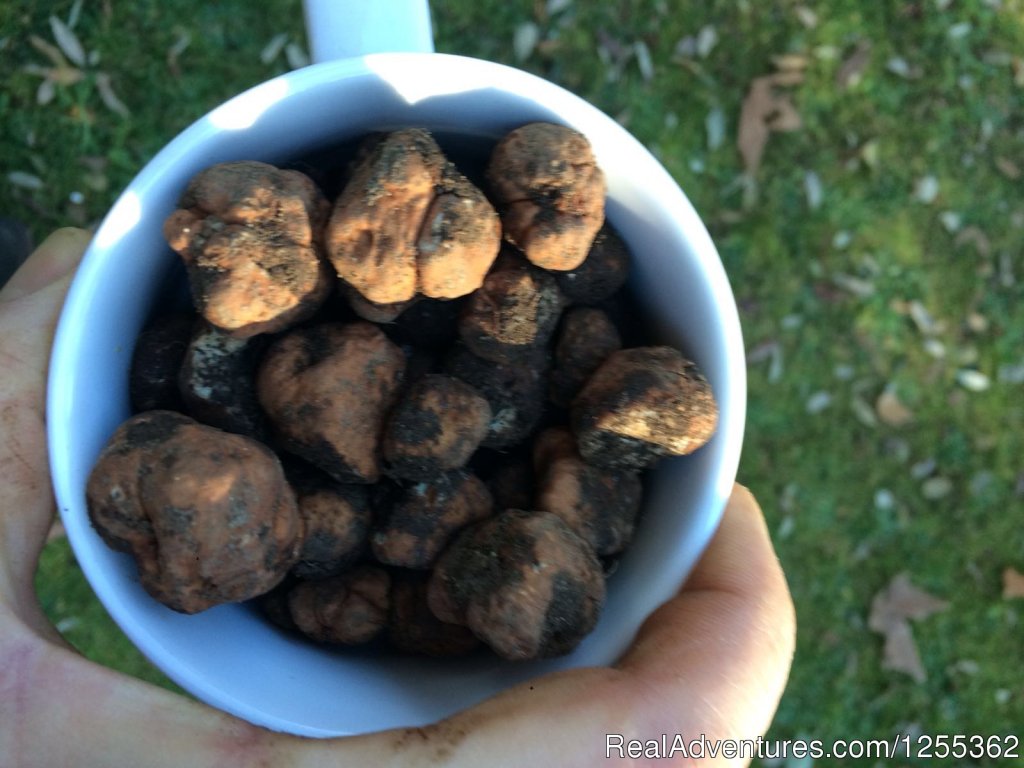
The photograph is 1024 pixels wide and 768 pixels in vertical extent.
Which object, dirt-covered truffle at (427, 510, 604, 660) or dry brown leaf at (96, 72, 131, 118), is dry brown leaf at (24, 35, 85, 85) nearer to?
dry brown leaf at (96, 72, 131, 118)

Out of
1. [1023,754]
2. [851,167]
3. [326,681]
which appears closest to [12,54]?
[326,681]

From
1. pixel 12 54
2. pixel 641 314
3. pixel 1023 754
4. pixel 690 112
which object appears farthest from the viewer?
pixel 1023 754

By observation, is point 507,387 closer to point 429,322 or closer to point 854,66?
point 429,322

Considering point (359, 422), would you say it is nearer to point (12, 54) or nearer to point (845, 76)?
point (12, 54)

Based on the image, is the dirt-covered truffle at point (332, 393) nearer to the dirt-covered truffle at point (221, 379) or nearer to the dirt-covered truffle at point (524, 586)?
the dirt-covered truffle at point (221, 379)

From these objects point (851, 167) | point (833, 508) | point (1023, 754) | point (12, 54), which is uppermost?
point (12, 54)

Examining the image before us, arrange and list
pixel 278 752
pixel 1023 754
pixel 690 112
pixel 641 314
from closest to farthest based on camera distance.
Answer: pixel 278 752 < pixel 641 314 < pixel 690 112 < pixel 1023 754
